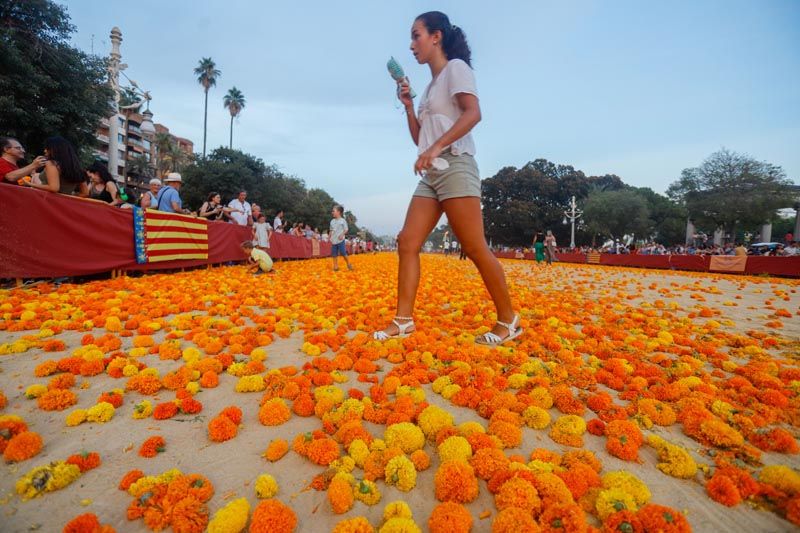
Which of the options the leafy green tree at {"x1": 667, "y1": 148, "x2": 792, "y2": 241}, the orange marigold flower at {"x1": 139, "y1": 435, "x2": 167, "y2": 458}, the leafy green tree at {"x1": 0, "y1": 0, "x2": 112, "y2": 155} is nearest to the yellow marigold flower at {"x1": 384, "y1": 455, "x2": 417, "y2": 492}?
the orange marigold flower at {"x1": 139, "y1": 435, "x2": 167, "y2": 458}

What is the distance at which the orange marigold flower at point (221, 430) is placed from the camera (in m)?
1.64

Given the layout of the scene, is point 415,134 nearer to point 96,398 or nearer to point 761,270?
point 96,398

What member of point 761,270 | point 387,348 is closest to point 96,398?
point 387,348

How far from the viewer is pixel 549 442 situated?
5.48ft

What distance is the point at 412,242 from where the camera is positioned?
305cm

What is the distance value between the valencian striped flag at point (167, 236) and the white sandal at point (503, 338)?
6.53 meters

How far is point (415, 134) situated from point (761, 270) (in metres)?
18.7

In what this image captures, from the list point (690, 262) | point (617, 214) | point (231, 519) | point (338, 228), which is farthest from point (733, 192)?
point (231, 519)

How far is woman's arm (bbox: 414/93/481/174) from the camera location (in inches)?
106

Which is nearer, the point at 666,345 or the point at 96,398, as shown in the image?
the point at 96,398

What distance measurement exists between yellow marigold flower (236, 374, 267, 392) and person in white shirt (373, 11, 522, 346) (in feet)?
3.44

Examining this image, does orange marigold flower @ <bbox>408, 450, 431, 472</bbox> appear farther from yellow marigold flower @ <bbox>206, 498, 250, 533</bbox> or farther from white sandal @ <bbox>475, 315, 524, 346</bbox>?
white sandal @ <bbox>475, 315, 524, 346</bbox>

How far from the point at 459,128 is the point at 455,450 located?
6.86 ft

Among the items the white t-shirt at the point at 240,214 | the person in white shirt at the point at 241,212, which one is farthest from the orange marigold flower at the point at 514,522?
the white t-shirt at the point at 240,214
